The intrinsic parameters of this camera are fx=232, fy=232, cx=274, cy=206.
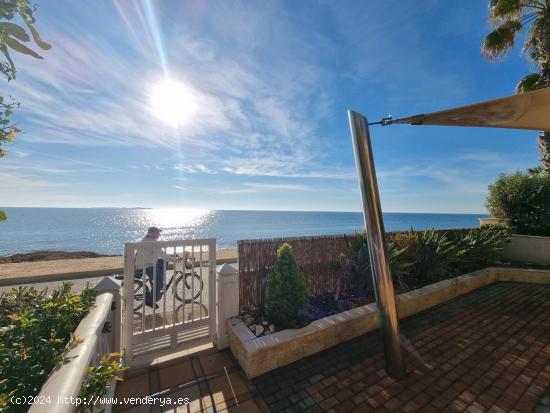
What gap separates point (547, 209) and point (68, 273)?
55.4 ft

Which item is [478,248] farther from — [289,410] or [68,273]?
[68,273]

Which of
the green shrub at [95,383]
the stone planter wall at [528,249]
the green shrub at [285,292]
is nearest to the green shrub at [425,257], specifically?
the green shrub at [285,292]

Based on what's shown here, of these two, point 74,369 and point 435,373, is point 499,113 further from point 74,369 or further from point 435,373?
point 74,369

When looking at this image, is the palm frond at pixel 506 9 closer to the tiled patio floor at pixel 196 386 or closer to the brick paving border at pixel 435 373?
the brick paving border at pixel 435 373

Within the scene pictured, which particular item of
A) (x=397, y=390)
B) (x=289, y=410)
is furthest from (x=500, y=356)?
(x=289, y=410)

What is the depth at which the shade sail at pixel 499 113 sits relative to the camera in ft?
8.95

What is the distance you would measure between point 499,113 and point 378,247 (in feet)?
7.40

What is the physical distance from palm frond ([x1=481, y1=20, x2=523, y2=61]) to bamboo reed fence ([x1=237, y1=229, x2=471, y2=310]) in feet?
32.8

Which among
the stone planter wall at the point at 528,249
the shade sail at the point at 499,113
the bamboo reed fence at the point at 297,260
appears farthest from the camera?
the stone planter wall at the point at 528,249

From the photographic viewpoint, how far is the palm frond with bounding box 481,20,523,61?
872cm

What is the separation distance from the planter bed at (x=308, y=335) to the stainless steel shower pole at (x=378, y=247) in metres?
0.80

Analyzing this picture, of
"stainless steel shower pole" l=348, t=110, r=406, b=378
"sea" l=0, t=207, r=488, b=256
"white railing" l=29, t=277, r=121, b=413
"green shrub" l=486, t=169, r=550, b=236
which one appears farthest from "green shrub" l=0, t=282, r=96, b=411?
"green shrub" l=486, t=169, r=550, b=236

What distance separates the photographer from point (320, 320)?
355 cm

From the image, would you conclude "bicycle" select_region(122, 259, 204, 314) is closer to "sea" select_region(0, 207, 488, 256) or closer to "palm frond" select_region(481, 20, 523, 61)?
"sea" select_region(0, 207, 488, 256)
